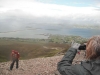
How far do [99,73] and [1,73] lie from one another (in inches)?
982

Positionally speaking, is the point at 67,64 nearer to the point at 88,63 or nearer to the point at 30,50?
the point at 88,63

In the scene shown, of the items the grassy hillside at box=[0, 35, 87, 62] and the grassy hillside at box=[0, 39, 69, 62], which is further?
the grassy hillside at box=[0, 39, 69, 62]

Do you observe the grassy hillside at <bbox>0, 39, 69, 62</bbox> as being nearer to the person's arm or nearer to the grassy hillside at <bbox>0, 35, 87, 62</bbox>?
the grassy hillside at <bbox>0, 35, 87, 62</bbox>

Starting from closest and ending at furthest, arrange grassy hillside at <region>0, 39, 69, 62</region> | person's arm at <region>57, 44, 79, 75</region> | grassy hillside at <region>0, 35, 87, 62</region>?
person's arm at <region>57, 44, 79, 75</region>
grassy hillside at <region>0, 35, 87, 62</region>
grassy hillside at <region>0, 39, 69, 62</region>

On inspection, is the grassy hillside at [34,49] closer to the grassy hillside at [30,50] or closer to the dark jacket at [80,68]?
the grassy hillside at [30,50]

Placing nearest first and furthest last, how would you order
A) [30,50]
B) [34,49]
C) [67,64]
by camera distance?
[67,64], [30,50], [34,49]

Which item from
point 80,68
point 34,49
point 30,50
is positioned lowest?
point 34,49

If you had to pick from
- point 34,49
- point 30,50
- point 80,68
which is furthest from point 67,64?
point 34,49

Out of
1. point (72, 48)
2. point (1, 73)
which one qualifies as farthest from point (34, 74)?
point (72, 48)

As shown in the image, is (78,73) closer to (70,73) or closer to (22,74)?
(70,73)

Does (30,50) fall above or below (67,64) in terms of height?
below

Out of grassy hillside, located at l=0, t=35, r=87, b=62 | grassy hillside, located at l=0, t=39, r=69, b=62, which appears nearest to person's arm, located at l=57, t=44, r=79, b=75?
grassy hillside, located at l=0, t=35, r=87, b=62

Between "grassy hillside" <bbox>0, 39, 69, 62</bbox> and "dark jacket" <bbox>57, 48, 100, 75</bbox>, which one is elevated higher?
"dark jacket" <bbox>57, 48, 100, 75</bbox>

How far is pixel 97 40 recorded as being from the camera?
12.1ft
